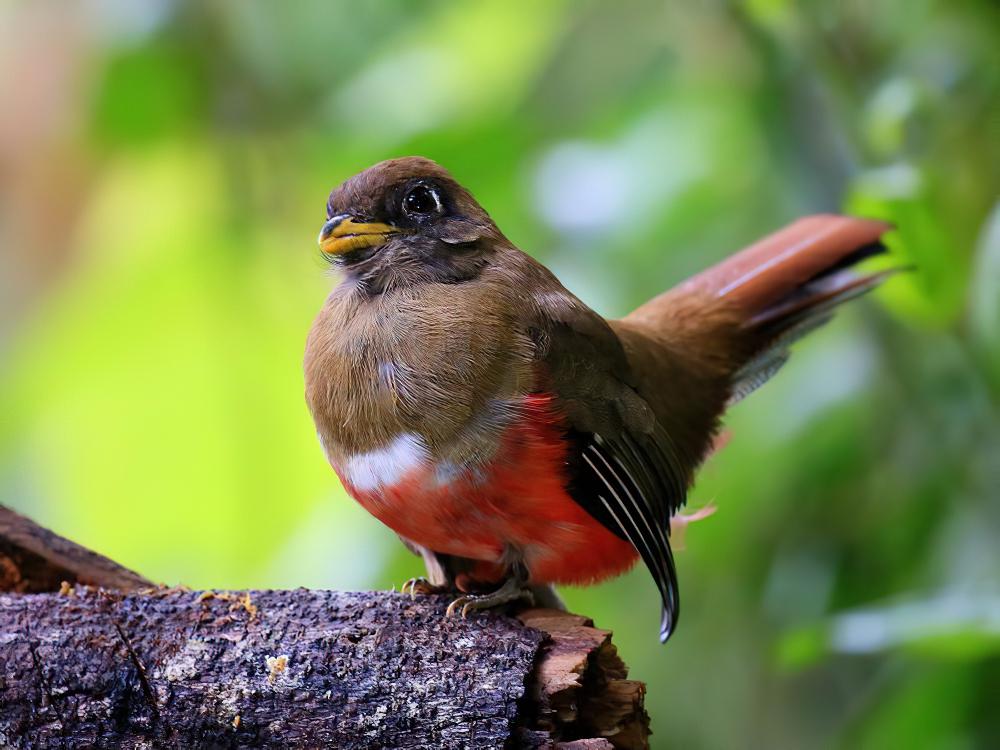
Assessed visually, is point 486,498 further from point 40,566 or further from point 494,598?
point 40,566

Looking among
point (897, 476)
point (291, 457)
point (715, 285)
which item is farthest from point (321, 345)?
point (897, 476)

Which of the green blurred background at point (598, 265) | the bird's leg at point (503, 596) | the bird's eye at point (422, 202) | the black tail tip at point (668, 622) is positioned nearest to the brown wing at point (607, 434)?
the black tail tip at point (668, 622)

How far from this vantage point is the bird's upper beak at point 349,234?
9.89 feet

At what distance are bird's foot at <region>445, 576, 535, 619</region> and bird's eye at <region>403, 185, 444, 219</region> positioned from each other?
95 cm

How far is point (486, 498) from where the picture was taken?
9.13 feet

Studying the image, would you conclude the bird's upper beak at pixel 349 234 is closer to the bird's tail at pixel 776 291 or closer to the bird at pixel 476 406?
the bird at pixel 476 406

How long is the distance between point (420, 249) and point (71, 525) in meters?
2.67

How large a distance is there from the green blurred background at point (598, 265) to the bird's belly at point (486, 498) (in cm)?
99

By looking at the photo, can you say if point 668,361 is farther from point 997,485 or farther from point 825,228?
point 997,485

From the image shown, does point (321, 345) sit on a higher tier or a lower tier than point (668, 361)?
lower

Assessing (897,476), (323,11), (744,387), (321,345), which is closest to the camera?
(321,345)

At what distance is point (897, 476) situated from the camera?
4.71m

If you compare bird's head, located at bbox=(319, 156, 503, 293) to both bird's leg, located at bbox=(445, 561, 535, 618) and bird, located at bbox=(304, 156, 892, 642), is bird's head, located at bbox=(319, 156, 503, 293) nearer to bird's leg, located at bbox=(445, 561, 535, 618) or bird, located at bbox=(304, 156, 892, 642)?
bird, located at bbox=(304, 156, 892, 642)

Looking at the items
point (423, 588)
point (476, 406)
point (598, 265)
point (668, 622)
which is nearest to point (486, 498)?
point (476, 406)
